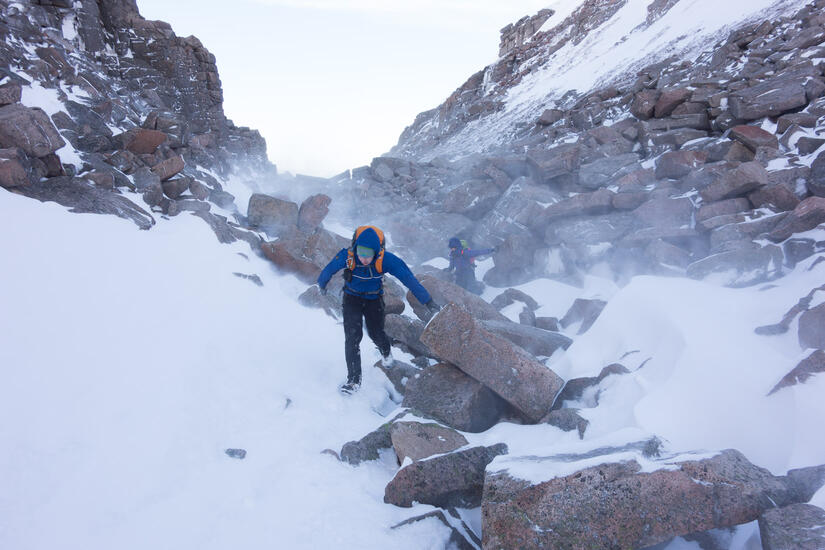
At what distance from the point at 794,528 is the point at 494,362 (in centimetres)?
271

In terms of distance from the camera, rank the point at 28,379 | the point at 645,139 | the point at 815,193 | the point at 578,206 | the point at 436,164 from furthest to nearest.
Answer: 1. the point at 436,164
2. the point at 645,139
3. the point at 578,206
4. the point at 815,193
5. the point at 28,379

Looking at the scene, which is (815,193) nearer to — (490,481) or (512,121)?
(490,481)

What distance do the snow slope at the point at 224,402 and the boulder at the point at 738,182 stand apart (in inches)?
106

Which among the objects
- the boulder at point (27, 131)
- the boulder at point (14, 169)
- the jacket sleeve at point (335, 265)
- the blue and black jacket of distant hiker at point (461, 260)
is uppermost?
the boulder at point (27, 131)

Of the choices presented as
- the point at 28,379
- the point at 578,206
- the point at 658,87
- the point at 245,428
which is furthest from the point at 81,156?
the point at 658,87

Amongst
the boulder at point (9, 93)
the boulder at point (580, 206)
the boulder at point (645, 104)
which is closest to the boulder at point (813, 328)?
the boulder at point (580, 206)

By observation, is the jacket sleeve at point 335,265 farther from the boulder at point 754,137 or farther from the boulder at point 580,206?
the boulder at point 754,137

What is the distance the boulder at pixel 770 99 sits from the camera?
390 inches

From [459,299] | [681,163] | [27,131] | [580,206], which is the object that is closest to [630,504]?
[459,299]

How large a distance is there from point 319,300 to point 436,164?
12906 millimetres

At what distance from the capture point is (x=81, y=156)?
7746 mm

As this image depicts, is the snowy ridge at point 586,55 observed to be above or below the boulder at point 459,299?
above

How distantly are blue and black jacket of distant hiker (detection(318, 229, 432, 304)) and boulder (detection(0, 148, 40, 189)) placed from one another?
4103 millimetres

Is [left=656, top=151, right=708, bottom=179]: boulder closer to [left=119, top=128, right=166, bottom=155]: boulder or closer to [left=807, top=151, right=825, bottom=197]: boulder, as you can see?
[left=807, top=151, right=825, bottom=197]: boulder
